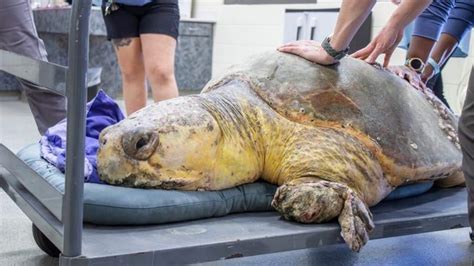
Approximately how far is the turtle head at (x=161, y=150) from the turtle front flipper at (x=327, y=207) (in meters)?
0.22

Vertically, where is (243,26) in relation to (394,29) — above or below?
below

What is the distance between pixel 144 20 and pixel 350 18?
0.97 metres

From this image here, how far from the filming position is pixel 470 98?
1584mm

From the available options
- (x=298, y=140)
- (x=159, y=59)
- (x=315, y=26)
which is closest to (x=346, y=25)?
(x=298, y=140)

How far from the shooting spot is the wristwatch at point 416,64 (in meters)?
2.28

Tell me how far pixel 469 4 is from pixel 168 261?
199cm

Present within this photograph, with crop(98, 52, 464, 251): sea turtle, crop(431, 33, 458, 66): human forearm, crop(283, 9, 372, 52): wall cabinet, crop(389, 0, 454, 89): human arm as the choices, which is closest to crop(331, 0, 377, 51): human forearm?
crop(98, 52, 464, 251): sea turtle

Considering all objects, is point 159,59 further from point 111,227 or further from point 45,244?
point 111,227

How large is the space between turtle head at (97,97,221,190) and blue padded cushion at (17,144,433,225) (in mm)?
34

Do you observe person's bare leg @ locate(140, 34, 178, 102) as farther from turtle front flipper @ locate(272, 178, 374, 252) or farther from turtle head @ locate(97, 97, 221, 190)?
turtle front flipper @ locate(272, 178, 374, 252)

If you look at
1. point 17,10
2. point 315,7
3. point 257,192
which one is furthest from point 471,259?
point 315,7

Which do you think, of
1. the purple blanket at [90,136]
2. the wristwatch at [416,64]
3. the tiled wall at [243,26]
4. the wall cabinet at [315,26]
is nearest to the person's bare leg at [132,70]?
the purple blanket at [90,136]

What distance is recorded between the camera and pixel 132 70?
2525 mm

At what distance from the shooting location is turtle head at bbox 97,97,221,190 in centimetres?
146
